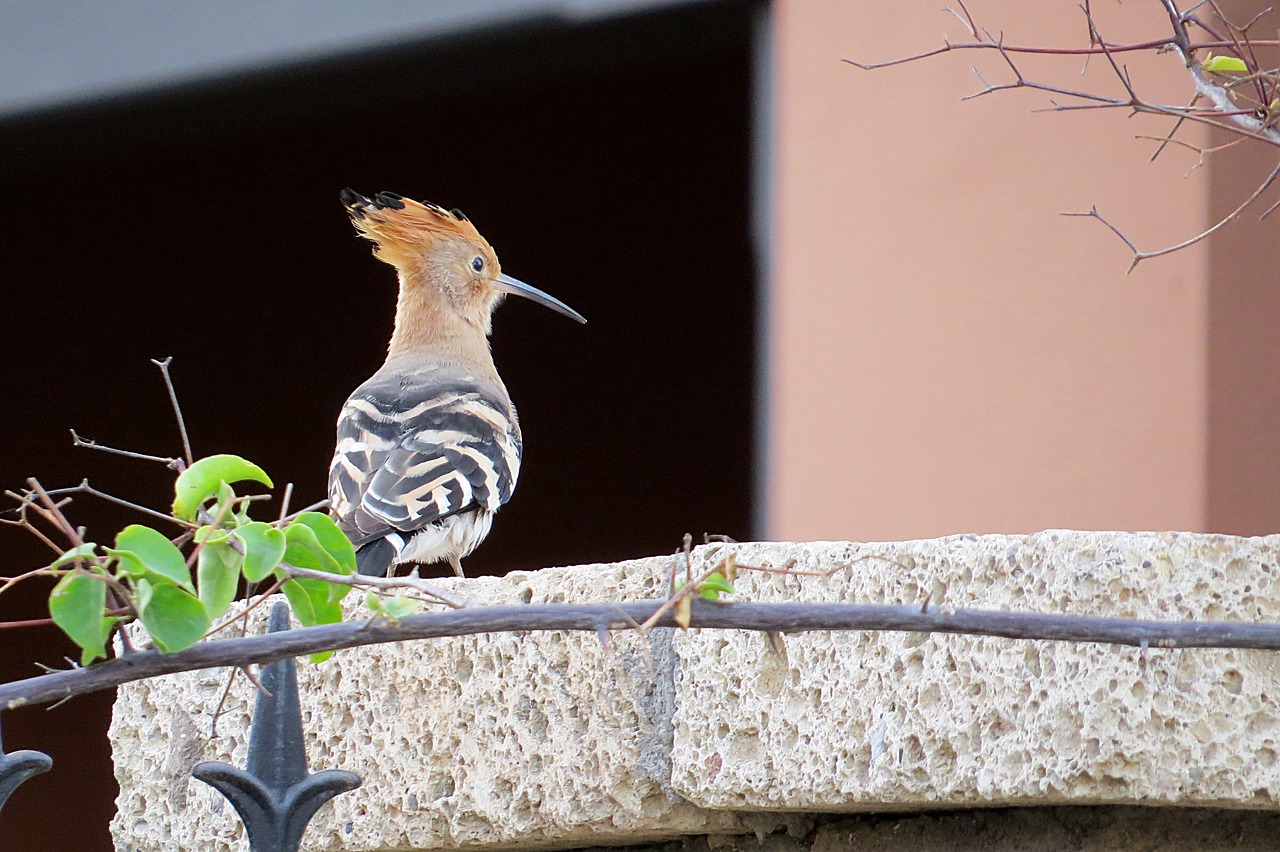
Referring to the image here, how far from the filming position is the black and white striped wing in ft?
9.89

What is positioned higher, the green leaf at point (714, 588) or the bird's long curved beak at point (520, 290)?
the bird's long curved beak at point (520, 290)

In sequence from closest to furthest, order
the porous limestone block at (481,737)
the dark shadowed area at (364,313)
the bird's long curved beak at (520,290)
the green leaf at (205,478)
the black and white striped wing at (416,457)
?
the green leaf at (205,478)
the porous limestone block at (481,737)
the black and white striped wing at (416,457)
the bird's long curved beak at (520,290)
the dark shadowed area at (364,313)

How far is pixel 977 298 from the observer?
3.09 metres

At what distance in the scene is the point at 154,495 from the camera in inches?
285

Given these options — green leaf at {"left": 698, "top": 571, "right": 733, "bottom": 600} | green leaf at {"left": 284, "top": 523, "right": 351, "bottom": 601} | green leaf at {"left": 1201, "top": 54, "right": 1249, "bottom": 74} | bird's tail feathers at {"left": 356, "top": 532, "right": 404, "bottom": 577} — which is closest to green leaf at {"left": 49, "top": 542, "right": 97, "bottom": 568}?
green leaf at {"left": 284, "top": 523, "right": 351, "bottom": 601}

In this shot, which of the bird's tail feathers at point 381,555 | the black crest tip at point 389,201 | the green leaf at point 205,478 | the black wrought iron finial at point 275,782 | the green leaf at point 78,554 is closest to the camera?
the green leaf at point 78,554

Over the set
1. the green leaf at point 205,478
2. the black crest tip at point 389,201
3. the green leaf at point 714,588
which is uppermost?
the black crest tip at point 389,201

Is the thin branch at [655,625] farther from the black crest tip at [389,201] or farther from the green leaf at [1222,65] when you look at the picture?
the black crest tip at [389,201]

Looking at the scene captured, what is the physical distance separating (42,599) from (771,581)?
570cm

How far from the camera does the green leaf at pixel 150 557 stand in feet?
3.25

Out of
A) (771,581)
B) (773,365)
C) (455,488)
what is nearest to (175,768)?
(771,581)

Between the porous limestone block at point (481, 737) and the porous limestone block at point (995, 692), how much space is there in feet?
0.30

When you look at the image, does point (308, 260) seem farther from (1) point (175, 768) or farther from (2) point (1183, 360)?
(1) point (175, 768)

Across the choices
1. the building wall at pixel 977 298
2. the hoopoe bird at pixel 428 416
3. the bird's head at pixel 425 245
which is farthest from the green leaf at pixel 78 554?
the bird's head at pixel 425 245
